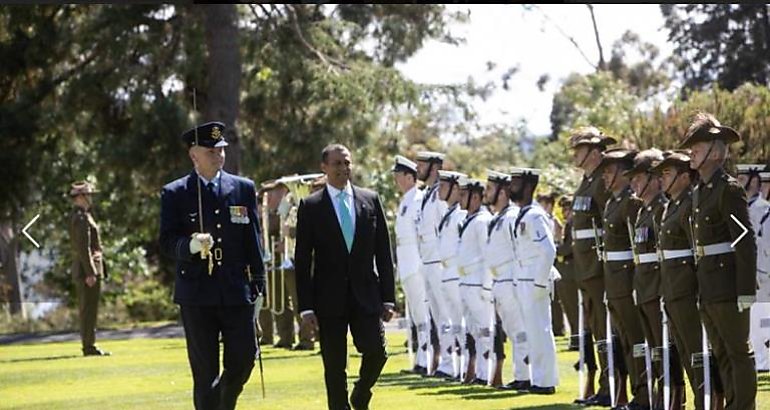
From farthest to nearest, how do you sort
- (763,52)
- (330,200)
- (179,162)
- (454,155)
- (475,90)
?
(454,155) < (763,52) < (475,90) < (179,162) < (330,200)

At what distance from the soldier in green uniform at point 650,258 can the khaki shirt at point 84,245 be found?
11.0 meters

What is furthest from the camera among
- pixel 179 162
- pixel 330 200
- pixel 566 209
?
pixel 179 162

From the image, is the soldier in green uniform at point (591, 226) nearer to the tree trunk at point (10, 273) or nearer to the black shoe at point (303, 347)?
the black shoe at point (303, 347)

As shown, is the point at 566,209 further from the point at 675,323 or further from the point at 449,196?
the point at 675,323

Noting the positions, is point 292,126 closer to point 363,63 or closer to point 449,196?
point 363,63

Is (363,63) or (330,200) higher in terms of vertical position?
(363,63)

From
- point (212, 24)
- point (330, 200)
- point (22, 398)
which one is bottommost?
point (22, 398)

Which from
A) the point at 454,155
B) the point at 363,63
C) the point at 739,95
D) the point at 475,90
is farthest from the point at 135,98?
the point at 454,155

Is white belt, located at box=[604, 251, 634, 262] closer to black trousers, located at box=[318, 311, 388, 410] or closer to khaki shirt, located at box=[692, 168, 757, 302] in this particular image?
khaki shirt, located at box=[692, 168, 757, 302]

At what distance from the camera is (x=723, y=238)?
10.8 metres

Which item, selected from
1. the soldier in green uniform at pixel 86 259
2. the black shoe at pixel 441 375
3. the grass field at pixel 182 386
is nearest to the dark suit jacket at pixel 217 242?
the grass field at pixel 182 386

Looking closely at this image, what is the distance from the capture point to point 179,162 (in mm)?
30469

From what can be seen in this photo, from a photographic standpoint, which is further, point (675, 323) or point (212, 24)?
point (212, 24)

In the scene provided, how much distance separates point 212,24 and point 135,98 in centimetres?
200
